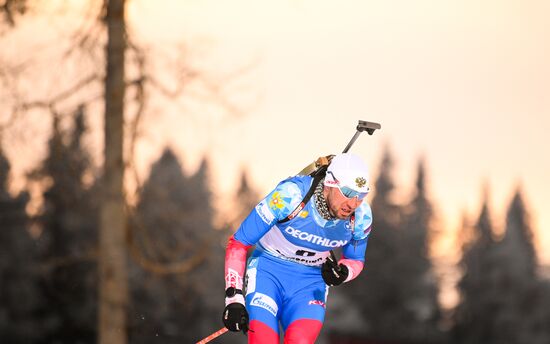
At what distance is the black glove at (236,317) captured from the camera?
7.39 metres

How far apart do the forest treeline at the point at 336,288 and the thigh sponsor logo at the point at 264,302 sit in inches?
1006

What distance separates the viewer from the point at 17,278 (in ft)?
137

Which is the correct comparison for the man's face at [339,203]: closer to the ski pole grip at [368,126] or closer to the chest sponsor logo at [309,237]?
the chest sponsor logo at [309,237]

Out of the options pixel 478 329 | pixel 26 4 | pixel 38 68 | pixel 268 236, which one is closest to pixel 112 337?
pixel 38 68

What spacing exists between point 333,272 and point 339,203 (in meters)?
0.73

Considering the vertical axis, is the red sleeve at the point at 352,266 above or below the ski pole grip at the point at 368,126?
below

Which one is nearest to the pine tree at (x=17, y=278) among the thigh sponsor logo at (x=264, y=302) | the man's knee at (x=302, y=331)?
the thigh sponsor logo at (x=264, y=302)

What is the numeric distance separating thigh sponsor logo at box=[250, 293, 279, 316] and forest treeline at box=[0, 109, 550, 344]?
25.5 meters

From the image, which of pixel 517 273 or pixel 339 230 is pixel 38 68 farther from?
pixel 517 273

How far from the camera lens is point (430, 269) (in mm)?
75500

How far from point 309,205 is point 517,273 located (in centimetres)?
6646

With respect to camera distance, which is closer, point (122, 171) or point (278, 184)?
point (278, 184)

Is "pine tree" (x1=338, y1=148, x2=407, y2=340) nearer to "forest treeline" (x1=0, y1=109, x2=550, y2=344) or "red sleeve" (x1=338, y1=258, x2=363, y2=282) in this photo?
"forest treeline" (x1=0, y1=109, x2=550, y2=344)

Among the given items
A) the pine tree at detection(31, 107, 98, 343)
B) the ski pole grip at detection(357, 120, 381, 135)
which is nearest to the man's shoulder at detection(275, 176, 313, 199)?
the ski pole grip at detection(357, 120, 381, 135)
